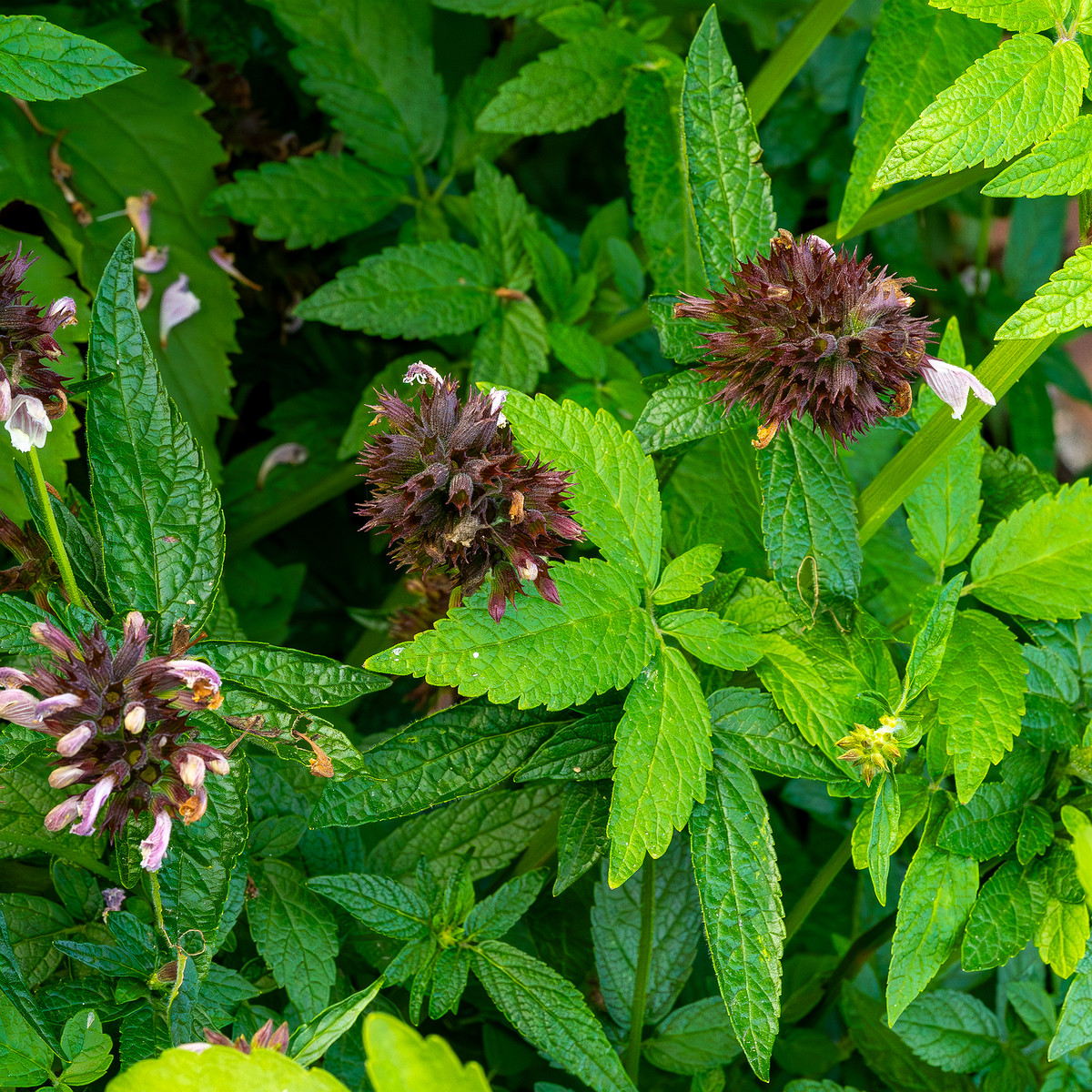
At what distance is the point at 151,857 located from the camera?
80cm

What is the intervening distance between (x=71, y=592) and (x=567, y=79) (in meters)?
1.10

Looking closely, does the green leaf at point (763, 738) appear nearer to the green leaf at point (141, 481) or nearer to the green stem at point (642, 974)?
the green stem at point (642, 974)

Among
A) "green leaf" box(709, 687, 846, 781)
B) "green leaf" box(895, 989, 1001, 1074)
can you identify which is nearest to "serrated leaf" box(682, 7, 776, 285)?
"green leaf" box(709, 687, 846, 781)

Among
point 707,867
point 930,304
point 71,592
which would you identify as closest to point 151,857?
point 71,592

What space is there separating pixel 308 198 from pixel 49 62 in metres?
0.63

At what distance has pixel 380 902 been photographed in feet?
3.48

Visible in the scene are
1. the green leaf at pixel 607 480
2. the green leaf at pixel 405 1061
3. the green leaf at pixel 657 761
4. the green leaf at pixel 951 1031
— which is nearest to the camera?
the green leaf at pixel 405 1061

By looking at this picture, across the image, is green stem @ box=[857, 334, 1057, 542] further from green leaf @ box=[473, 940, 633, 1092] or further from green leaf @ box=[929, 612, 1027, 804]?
green leaf @ box=[473, 940, 633, 1092]

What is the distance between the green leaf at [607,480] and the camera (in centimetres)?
101

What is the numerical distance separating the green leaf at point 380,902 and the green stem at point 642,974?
24cm

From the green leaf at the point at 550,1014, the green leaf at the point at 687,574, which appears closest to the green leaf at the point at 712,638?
the green leaf at the point at 687,574

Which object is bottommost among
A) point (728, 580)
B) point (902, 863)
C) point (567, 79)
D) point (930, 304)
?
point (902, 863)

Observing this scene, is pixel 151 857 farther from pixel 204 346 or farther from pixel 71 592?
pixel 204 346

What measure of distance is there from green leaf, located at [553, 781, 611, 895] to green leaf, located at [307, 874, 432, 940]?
0.56ft
